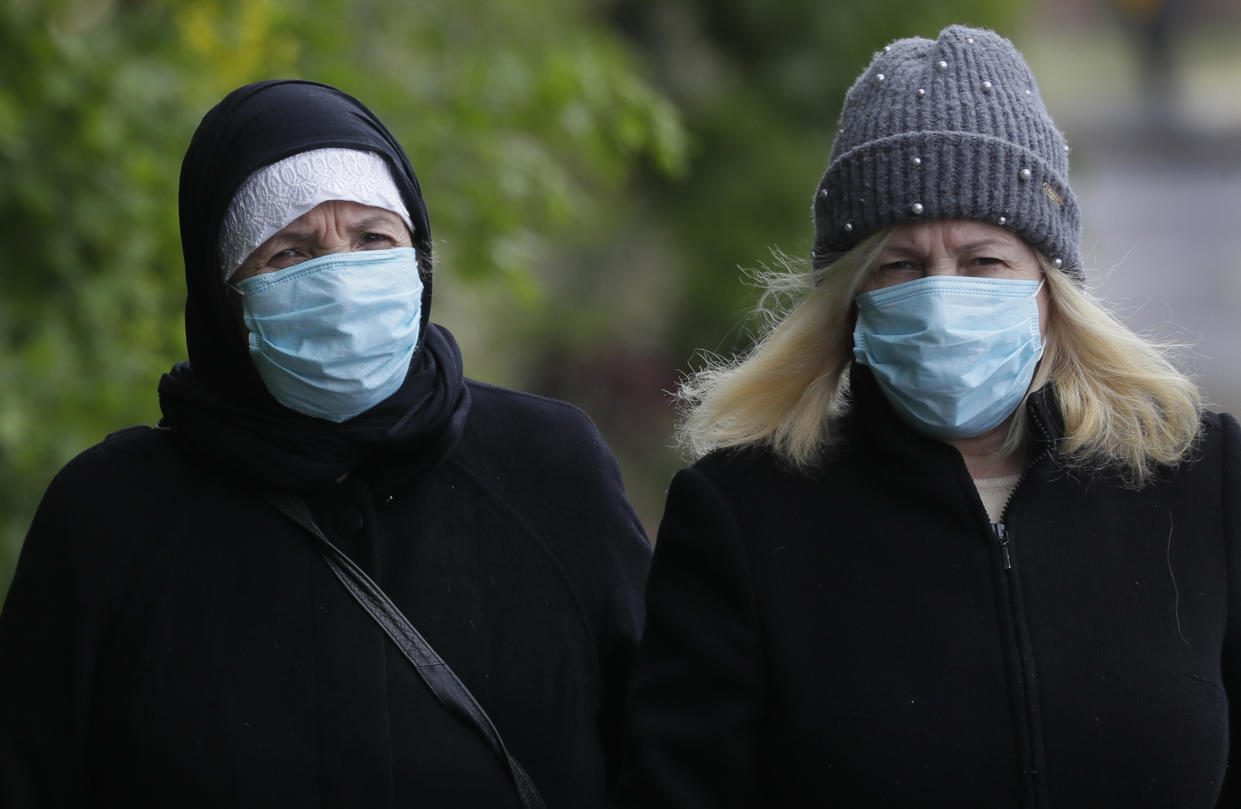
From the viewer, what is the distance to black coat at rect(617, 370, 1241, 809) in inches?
106

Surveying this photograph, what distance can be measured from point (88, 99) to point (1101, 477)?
124 inches

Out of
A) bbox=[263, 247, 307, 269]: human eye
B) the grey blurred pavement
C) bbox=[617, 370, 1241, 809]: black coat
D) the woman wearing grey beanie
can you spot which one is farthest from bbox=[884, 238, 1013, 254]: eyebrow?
the grey blurred pavement

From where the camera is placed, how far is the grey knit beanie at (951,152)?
9.04ft

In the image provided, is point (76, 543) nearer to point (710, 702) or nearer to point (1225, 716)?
point (710, 702)

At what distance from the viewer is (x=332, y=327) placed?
283cm

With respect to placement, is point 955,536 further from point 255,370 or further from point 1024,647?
point 255,370

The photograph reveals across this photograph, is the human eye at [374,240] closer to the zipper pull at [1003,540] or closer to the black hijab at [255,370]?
the black hijab at [255,370]

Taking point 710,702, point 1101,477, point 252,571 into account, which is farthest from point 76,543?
point 1101,477

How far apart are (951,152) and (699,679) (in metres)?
0.98

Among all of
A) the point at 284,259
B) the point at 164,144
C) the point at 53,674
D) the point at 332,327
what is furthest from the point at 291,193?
the point at 164,144

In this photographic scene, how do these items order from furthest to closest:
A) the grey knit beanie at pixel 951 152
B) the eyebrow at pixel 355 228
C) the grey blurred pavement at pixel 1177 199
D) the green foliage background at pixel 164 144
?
the grey blurred pavement at pixel 1177 199 → the green foliage background at pixel 164 144 → the eyebrow at pixel 355 228 → the grey knit beanie at pixel 951 152

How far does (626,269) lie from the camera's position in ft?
50.6

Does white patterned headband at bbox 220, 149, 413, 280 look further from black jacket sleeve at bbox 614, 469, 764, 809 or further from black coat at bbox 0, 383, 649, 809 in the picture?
black jacket sleeve at bbox 614, 469, 764, 809

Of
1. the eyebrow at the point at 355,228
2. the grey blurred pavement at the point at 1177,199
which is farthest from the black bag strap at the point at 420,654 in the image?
the grey blurred pavement at the point at 1177,199
